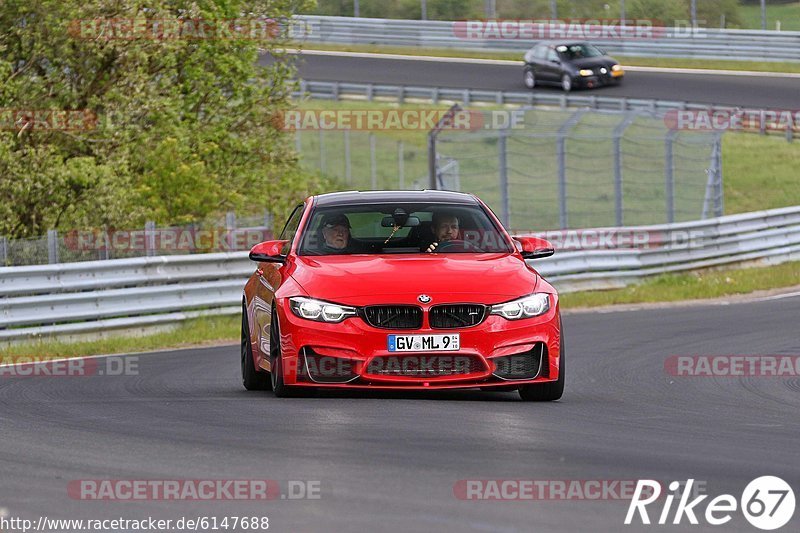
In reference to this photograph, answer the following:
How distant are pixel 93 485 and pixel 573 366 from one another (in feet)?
24.9

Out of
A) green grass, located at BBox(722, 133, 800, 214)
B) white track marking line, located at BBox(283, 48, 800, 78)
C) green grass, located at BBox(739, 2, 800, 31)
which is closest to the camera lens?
green grass, located at BBox(722, 133, 800, 214)

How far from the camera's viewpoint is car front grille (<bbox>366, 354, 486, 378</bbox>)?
10078mm

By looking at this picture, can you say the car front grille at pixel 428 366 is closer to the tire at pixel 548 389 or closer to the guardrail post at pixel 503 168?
the tire at pixel 548 389

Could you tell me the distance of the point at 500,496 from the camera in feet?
21.7

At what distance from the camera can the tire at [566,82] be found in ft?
158

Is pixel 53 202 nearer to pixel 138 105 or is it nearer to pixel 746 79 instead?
pixel 138 105

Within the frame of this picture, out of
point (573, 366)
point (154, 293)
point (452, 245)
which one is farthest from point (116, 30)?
point (452, 245)

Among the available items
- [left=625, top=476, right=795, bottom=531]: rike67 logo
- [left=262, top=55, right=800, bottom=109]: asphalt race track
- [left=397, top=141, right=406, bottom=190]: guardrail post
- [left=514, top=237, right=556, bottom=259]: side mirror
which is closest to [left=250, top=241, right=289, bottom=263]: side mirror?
[left=514, top=237, right=556, bottom=259]: side mirror

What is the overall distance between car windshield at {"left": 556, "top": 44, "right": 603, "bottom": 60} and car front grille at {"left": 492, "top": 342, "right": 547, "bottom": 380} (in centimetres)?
3915

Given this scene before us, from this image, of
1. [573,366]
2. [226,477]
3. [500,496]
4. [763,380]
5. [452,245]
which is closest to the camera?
[500,496]

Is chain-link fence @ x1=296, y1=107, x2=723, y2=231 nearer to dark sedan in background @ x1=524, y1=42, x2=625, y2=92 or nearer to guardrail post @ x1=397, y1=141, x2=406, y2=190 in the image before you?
guardrail post @ x1=397, y1=141, x2=406, y2=190

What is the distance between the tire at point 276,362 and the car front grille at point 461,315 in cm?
110

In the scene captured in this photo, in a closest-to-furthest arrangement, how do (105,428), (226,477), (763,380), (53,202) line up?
(226,477) < (105,428) < (763,380) < (53,202)

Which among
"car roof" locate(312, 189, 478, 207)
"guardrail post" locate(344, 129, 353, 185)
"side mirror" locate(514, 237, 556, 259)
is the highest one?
"car roof" locate(312, 189, 478, 207)
